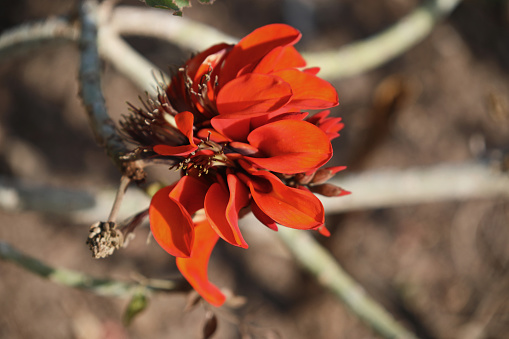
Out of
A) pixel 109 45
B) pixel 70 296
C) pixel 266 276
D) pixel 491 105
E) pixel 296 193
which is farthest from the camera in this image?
pixel 266 276

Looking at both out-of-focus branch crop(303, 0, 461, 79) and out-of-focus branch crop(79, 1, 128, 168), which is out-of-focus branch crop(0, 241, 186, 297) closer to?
out-of-focus branch crop(79, 1, 128, 168)

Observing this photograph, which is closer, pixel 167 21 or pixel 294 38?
pixel 294 38

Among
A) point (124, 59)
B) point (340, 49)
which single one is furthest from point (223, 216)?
point (340, 49)

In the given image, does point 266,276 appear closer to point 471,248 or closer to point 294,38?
point 471,248

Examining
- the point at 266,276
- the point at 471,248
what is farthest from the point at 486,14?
the point at 266,276

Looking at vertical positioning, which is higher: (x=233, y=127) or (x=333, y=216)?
(x=233, y=127)

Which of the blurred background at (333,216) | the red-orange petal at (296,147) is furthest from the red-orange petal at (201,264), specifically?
the blurred background at (333,216)

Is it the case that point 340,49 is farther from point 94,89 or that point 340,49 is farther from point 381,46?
point 94,89
